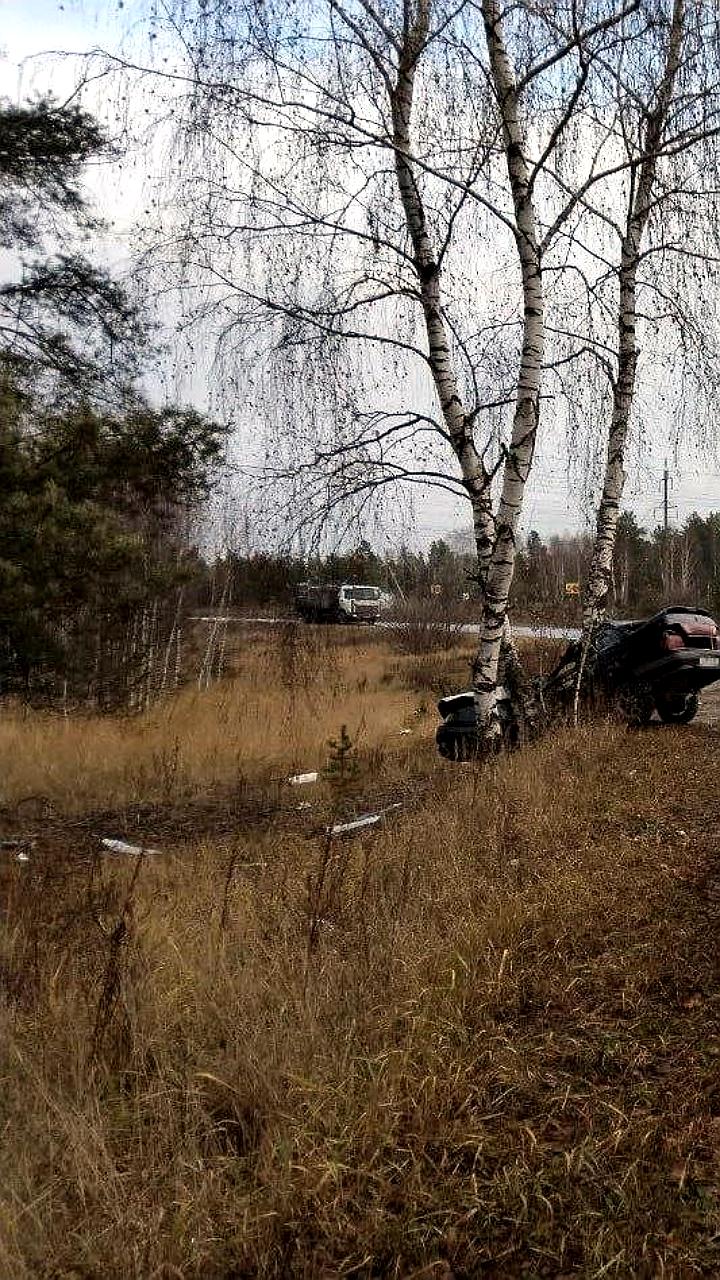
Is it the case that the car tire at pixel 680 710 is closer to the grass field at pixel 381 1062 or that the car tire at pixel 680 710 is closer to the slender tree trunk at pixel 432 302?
the slender tree trunk at pixel 432 302

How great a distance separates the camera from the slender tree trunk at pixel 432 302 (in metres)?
6.55

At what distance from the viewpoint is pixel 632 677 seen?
30.9 feet

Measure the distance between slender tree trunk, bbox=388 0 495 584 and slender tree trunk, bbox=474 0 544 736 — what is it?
299 millimetres

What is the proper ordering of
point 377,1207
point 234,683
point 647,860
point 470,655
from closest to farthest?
point 377,1207, point 647,860, point 234,683, point 470,655

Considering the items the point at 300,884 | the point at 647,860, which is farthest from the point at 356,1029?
the point at 647,860

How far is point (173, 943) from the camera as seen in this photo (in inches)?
136

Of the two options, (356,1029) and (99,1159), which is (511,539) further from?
(99,1159)

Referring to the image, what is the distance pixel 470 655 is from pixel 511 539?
16421mm

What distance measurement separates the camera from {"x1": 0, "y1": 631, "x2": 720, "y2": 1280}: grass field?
208cm

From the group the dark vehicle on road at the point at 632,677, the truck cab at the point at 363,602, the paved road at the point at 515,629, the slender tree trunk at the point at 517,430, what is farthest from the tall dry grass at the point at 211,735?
the truck cab at the point at 363,602

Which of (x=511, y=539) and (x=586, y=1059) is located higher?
(x=511, y=539)

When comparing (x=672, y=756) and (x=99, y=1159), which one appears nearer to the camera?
(x=99, y=1159)

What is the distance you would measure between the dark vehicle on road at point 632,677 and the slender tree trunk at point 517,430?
1405 millimetres

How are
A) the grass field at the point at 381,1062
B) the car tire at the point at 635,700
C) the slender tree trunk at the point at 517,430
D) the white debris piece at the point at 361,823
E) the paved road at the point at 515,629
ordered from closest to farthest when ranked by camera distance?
the grass field at the point at 381,1062 → the white debris piece at the point at 361,823 → the slender tree trunk at the point at 517,430 → the car tire at the point at 635,700 → the paved road at the point at 515,629
